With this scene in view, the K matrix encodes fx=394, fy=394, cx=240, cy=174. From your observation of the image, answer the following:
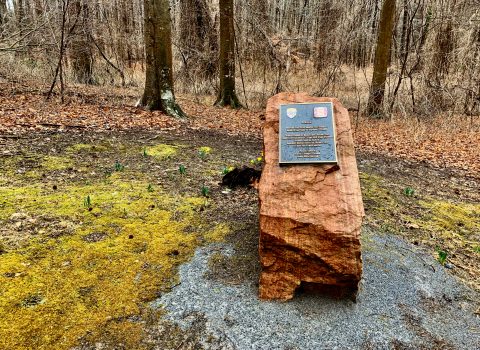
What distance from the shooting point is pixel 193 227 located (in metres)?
4.72

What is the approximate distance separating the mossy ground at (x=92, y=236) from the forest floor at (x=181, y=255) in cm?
1

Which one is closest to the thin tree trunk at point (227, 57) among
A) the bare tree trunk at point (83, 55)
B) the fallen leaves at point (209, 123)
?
the fallen leaves at point (209, 123)

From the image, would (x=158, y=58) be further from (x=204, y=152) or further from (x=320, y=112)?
(x=320, y=112)

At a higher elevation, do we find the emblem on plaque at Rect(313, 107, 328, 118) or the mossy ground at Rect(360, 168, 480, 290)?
the emblem on plaque at Rect(313, 107, 328, 118)

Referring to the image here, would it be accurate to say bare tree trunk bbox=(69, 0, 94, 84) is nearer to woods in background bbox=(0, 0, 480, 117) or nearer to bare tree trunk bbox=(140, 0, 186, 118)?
woods in background bbox=(0, 0, 480, 117)

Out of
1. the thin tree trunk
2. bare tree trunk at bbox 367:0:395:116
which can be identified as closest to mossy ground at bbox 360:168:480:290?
bare tree trunk at bbox 367:0:395:116

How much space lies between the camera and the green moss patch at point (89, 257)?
3.00 m

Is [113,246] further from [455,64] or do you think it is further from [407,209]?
[455,64]

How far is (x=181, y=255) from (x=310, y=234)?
142 cm

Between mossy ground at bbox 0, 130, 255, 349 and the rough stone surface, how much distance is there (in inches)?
39.4

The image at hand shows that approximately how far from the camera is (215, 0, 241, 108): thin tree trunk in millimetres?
13179

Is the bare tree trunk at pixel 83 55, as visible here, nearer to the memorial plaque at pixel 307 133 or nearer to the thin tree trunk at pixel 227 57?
the thin tree trunk at pixel 227 57

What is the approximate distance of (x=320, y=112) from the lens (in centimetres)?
432

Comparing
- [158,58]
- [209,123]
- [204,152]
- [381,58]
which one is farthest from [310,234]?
[381,58]
